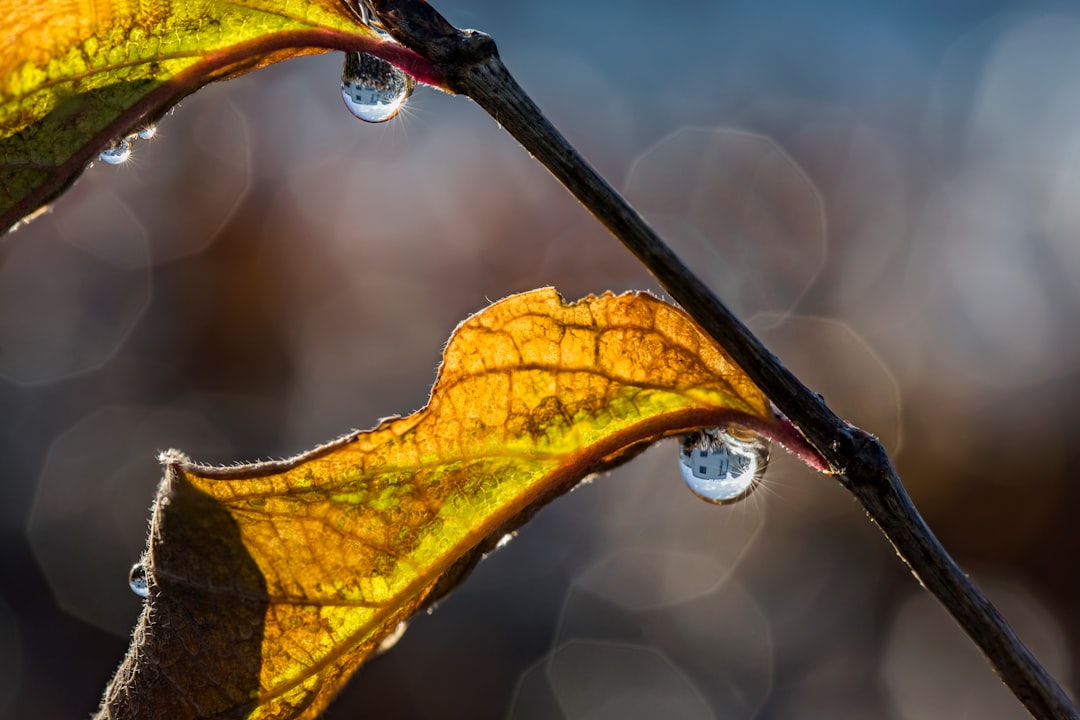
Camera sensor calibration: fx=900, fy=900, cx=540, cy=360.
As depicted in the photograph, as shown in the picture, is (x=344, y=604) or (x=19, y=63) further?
(x=344, y=604)

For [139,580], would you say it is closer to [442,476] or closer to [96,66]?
[442,476]

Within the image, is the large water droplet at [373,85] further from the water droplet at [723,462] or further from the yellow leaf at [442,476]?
the water droplet at [723,462]

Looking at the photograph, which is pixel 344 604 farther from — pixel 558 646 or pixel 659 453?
pixel 558 646

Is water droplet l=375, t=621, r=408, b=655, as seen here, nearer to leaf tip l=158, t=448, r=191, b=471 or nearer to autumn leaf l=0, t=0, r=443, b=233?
leaf tip l=158, t=448, r=191, b=471

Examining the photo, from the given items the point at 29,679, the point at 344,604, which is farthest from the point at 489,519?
the point at 29,679

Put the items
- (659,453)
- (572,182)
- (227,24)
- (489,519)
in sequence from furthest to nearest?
(659,453) < (489,519) < (227,24) < (572,182)

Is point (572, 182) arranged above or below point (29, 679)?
below

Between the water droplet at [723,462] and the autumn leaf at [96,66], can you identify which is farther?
the water droplet at [723,462]

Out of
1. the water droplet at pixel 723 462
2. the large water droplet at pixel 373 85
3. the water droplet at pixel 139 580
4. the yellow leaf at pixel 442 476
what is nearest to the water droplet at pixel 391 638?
the yellow leaf at pixel 442 476
